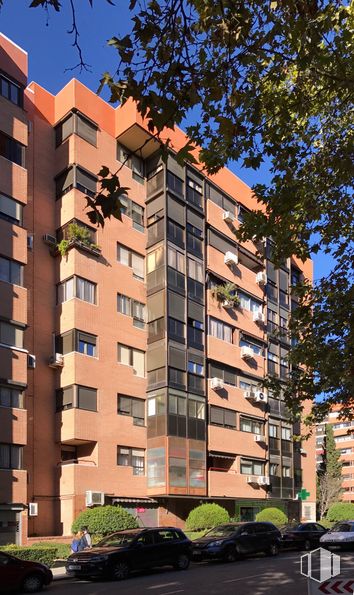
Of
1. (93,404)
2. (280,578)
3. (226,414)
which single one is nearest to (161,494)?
(93,404)

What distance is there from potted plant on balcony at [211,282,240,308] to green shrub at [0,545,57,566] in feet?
64.7

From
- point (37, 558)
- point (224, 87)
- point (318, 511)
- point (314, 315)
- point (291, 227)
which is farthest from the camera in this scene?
point (318, 511)

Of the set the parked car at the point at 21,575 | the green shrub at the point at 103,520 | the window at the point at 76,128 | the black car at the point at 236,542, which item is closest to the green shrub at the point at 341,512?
the black car at the point at 236,542

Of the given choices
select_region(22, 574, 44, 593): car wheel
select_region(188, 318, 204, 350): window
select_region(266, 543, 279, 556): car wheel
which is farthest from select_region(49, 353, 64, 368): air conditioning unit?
select_region(22, 574, 44, 593): car wheel

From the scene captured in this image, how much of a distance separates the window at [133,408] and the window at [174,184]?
11292mm

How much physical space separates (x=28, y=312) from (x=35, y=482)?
7.23 metres

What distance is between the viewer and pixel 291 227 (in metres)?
12.8

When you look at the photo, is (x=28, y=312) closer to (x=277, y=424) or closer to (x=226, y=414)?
(x=226, y=414)

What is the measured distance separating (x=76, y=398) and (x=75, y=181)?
32.7 feet

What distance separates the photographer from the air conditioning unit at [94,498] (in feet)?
90.4

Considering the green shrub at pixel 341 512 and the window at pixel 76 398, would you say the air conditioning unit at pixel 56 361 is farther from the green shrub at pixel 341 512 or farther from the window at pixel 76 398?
the green shrub at pixel 341 512

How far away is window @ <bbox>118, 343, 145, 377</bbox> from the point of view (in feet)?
105

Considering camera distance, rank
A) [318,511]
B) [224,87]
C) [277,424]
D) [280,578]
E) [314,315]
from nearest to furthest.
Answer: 1. [224,87]
2. [314,315]
3. [280,578]
4. [277,424]
5. [318,511]

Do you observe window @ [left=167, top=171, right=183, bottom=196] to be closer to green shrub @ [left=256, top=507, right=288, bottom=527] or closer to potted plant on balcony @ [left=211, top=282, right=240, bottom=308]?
potted plant on balcony @ [left=211, top=282, right=240, bottom=308]
